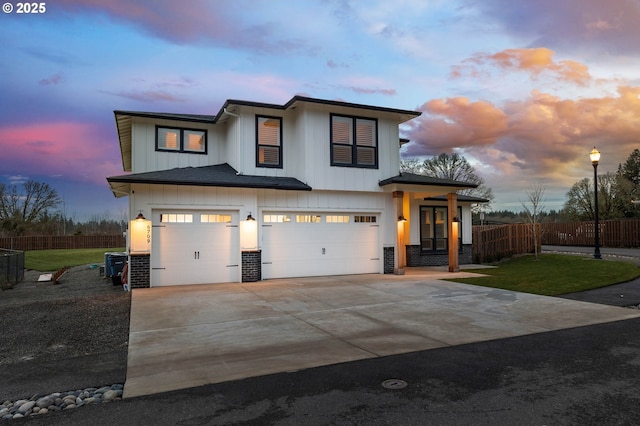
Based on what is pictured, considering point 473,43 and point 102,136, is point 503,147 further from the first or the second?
point 102,136

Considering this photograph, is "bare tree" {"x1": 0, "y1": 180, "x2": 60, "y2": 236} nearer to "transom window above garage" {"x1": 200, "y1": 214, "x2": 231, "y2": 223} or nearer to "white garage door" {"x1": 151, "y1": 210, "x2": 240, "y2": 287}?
"white garage door" {"x1": 151, "y1": 210, "x2": 240, "y2": 287}

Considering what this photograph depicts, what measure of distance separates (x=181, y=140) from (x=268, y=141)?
3607mm

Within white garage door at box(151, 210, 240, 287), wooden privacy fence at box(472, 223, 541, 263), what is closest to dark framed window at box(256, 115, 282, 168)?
white garage door at box(151, 210, 240, 287)

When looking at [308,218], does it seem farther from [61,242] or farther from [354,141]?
[61,242]

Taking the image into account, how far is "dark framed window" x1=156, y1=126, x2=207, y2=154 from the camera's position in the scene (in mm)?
14625

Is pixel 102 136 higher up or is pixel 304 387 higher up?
pixel 102 136

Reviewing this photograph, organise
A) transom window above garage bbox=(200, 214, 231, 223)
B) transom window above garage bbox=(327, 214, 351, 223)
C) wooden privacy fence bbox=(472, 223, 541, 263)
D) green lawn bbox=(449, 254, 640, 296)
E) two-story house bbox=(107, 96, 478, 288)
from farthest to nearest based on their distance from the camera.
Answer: wooden privacy fence bbox=(472, 223, 541, 263), transom window above garage bbox=(327, 214, 351, 223), transom window above garage bbox=(200, 214, 231, 223), two-story house bbox=(107, 96, 478, 288), green lawn bbox=(449, 254, 640, 296)

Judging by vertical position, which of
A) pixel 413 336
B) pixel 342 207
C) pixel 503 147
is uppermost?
pixel 503 147

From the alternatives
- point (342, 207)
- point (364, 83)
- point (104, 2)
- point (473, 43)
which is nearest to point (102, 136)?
point (104, 2)

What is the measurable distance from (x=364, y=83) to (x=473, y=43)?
23.1ft

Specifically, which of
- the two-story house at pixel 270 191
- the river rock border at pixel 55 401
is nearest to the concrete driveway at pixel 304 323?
the river rock border at pixel 55 401

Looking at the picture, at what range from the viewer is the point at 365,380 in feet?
14.4

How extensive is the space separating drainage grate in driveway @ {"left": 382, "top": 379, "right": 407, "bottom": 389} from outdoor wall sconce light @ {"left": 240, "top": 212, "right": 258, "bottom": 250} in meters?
9.49

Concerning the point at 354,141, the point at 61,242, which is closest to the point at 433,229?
the point at 354,141
